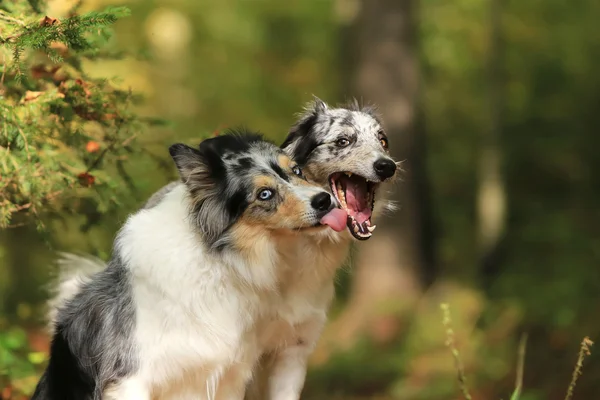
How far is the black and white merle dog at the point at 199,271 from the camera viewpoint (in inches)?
163

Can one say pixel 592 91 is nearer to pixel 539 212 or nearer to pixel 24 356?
pixel 539 212

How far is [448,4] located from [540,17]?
172 cm

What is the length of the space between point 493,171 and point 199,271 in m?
8.46

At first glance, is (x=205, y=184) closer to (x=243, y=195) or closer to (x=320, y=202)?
(x=243, y=195)

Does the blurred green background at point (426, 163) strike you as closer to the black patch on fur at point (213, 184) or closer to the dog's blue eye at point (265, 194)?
the black patch on fur at point (213, 184)

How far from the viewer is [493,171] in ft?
39.1

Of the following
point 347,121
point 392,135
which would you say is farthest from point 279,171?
point 392,135

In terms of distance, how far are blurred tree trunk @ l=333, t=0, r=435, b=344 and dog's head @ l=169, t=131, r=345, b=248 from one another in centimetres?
622

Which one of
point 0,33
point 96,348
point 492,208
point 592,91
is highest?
point 0,33

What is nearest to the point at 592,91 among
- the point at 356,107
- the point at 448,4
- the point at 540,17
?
the point at 540,17

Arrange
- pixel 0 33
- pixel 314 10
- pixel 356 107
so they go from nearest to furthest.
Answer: pixel 0 33
pixel 356 107
pixel 314 10

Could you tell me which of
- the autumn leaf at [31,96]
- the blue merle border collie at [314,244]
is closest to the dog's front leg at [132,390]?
the blue merle border collie at [314,244]

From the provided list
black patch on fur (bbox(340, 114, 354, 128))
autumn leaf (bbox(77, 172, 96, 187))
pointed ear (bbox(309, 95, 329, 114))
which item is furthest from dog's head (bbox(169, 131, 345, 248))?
autumn leaf (bbox(77, 172, 96, 187))

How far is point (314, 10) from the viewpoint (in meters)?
17.1
